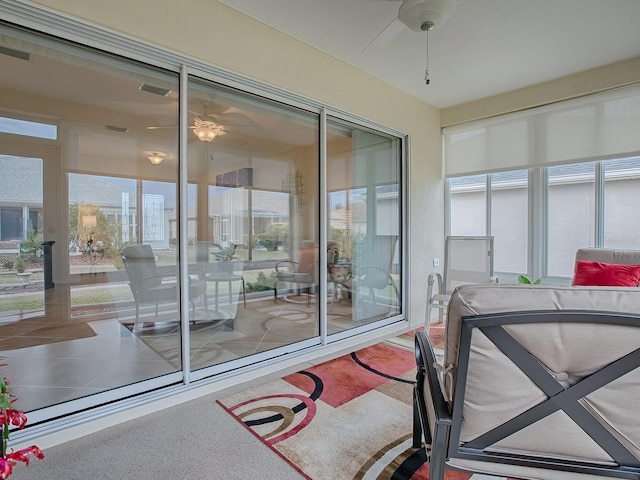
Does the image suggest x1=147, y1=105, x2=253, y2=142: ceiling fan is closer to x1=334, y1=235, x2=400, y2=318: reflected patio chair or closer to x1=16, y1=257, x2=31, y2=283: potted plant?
x1=16, y1=257, x2=31, y2=283: potted plant

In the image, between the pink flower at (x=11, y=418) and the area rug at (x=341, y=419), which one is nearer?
the pink flower at (x=11, y=418)

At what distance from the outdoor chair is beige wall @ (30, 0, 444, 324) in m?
2.40

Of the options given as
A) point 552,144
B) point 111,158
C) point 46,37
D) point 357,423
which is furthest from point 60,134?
point 552,144

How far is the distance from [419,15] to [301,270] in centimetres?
236

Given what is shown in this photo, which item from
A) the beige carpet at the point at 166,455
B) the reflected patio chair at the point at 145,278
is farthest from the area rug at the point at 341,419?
the reflected patio chair at the point at 145,278

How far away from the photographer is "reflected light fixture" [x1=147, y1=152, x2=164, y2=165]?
8.70 ft

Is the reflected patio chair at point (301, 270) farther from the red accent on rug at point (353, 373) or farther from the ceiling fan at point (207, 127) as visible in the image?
the ceiling fan at point (207, 127)

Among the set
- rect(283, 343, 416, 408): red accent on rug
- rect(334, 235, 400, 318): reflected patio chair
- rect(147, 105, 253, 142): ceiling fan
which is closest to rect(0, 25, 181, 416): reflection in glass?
rect(147, 105, 253, 142): ceiling fan

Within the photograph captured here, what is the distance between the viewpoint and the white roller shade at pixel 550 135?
3.46 metres

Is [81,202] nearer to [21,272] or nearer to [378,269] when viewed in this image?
[21,272]

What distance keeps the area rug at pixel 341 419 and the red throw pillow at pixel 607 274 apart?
1.71 meters

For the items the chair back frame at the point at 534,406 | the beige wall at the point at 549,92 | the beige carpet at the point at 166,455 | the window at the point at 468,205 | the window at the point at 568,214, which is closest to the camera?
the chair back frame at the point at 534,406

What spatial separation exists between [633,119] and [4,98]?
5502 millimetres

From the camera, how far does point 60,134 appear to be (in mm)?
2676
